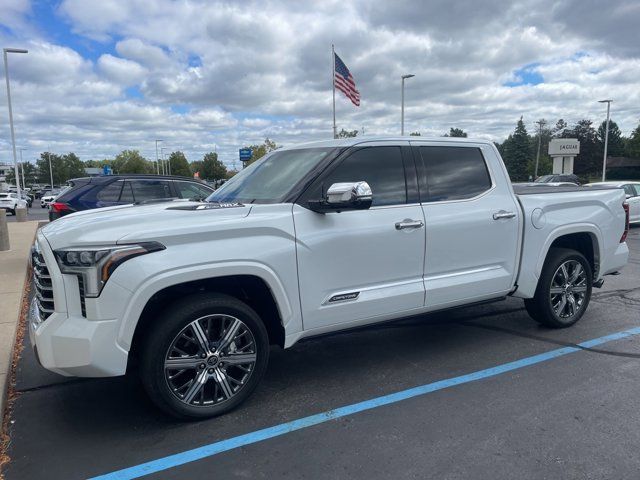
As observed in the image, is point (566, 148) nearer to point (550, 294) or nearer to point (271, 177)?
point (550, 294)

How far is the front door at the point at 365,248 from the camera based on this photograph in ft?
12.3

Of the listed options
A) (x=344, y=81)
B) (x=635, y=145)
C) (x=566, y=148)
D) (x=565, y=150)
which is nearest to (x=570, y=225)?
(x=344, y=81)

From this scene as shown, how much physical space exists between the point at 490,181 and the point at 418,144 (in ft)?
2.87

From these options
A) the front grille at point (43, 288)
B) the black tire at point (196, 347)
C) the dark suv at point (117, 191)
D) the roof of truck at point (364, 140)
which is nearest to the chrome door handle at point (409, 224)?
the roof of truck at point (364, 140)

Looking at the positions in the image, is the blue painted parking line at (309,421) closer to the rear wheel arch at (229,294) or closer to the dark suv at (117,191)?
the rear wheel arch at (229,294)

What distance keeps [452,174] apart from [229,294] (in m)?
2.31

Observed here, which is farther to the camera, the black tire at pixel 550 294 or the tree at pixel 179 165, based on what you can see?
the tree at pixel 179 165

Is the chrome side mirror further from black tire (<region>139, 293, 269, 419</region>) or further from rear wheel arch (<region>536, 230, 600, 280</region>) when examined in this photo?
rear wheel arch (<region>536, 230, 600, 280</region>)

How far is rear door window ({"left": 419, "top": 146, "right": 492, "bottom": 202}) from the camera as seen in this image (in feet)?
14.7

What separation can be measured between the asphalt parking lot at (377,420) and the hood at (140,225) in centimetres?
130

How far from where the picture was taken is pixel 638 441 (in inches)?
125

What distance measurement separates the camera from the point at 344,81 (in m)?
21.8

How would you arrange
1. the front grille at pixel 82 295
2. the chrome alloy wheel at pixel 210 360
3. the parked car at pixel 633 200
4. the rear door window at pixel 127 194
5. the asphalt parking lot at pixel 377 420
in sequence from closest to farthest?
the asphalt parking lot at pixel 377 420 → the front grille at pixel 82 295 → the chrome alloy wheel at pixel 210 360 → the rear door window at pixel 127 194 → the parked car at pixel 633 200

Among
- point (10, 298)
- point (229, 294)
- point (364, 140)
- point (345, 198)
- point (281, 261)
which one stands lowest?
point (10, 298)
